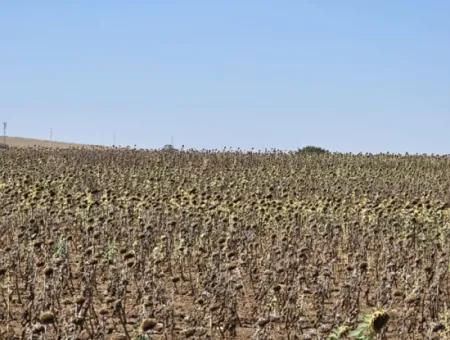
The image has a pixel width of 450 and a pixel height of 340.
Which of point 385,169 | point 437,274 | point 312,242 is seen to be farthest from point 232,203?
point 385,169

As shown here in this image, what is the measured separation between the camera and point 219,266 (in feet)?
32.6

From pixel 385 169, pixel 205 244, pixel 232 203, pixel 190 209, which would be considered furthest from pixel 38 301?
pixel 385 169

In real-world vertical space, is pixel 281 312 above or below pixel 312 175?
below

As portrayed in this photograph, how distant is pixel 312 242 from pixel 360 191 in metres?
9.95

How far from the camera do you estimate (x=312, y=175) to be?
28.6 metres

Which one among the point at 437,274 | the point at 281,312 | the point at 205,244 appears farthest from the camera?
the point at 205,244

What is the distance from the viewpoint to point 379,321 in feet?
18.5

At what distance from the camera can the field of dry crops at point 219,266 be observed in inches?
322

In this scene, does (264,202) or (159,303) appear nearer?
(159,303)

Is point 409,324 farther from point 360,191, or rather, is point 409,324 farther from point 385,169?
point 385,169

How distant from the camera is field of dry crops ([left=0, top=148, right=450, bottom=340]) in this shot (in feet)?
26.9

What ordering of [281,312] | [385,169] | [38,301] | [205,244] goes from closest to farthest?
[38,301] → [281,312] → [205,244] → [385,169]

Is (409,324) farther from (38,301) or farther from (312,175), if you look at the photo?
(312,175)

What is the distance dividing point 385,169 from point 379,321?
25.7 meters
